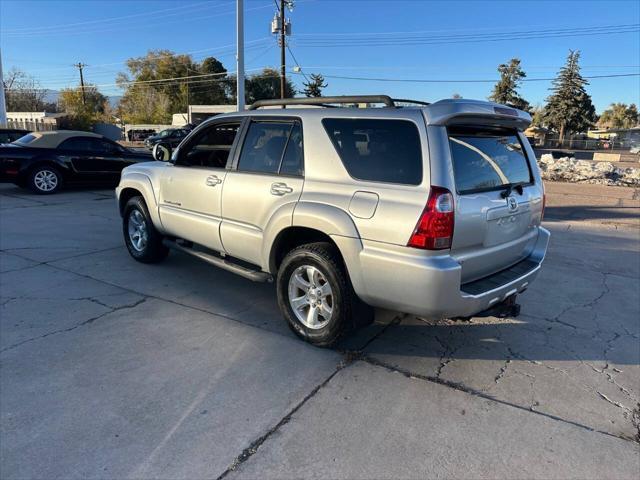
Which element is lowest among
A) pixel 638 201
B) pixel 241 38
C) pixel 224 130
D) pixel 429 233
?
pixel 638 201

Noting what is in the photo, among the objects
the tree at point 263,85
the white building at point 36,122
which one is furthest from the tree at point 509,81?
the white building at point 36,122

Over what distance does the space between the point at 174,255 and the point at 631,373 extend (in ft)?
17.4

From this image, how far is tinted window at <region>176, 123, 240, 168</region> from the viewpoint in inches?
187

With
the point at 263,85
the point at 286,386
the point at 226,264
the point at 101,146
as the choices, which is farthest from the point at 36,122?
the point at 286,386

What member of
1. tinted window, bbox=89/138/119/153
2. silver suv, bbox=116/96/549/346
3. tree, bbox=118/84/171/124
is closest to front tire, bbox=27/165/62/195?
tinted window, bbox=89/138/119/153

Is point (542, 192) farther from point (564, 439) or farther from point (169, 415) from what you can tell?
point (169, 415)

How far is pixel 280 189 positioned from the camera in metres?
3.93

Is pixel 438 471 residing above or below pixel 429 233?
below

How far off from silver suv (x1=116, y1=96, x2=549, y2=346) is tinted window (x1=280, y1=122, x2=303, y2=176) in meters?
0.01

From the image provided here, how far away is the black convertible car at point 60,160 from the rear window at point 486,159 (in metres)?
10.7

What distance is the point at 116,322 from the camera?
421 centimetres

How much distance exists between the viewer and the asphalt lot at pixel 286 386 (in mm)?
2553

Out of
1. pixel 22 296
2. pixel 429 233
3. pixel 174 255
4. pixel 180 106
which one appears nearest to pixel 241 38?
pixel 174 255

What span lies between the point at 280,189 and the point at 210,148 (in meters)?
1.45
